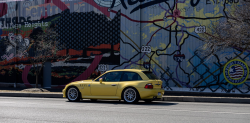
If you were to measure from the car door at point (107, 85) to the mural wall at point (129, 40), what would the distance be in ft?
29.7

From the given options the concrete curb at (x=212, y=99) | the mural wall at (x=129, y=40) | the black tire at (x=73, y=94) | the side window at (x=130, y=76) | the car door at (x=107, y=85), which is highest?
the mural wall at (x=129, y=40)

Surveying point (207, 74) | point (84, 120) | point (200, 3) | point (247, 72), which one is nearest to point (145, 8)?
point (200, 3)

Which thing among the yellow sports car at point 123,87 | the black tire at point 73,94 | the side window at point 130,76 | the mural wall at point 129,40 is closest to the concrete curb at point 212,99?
the yellow sports car at point 123,87

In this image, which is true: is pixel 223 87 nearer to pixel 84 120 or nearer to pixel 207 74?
pixel 207 74

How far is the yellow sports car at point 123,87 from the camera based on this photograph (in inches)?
477

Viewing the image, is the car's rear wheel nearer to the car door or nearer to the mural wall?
the car door

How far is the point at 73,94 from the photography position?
13.3 metres

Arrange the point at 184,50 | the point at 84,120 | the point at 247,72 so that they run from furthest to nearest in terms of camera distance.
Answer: the point at 184,50
the point at 247,72
the point at 84,120

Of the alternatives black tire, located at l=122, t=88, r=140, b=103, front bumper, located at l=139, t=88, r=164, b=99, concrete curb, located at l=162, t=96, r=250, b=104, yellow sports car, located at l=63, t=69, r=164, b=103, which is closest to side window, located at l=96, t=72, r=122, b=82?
yellow sports car, located at l=63, t=69, r=164, b=103

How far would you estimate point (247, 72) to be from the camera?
19531 millimetres

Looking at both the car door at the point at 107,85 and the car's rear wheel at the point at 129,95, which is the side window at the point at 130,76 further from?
the car's rear wheel at the point at 129,95

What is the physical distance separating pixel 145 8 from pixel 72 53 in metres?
6.58

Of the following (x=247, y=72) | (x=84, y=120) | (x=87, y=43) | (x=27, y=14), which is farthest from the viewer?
(x=27, y=14)

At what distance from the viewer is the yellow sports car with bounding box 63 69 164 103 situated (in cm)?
1212
